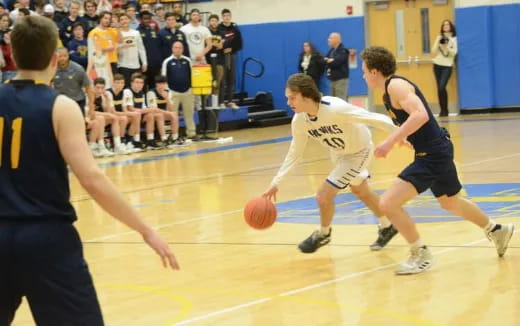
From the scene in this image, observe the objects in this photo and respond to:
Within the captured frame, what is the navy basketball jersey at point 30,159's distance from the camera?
3.58m

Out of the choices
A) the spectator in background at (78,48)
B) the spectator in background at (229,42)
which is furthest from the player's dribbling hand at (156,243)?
the spectator in background at (229,42)

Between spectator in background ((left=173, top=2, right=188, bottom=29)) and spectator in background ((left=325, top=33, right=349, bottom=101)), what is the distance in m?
3.57

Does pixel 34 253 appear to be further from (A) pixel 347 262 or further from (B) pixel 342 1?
(B) pixel 342 1

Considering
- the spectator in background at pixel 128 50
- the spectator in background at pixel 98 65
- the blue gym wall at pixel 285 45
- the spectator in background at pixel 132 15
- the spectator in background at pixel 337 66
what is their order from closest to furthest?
the spectator in background at pixel 98 65 < the spectator in background at pixel 128 50 < the spectator in background at pixel 132 15 < the spectator in background at pixel 337 66 < the blue gym wall at pixel 285 45

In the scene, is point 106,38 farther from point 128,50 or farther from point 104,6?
point 104,6

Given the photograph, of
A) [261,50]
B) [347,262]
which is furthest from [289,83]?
[261,50]

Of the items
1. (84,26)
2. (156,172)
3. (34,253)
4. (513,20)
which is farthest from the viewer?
(513,20)

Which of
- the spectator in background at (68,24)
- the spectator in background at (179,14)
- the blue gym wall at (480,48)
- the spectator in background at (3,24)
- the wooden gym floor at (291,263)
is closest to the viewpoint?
the wooden gym floor at (291,263)

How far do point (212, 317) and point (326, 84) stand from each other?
19971mm

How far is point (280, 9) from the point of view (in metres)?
26.4

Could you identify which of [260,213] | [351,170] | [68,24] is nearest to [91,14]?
[68,24]

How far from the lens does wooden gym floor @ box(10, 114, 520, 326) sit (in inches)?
234

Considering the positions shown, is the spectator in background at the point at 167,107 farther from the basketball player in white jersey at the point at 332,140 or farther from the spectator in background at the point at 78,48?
the basketball player in white jersey at the point at 332,140

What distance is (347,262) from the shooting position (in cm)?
748
